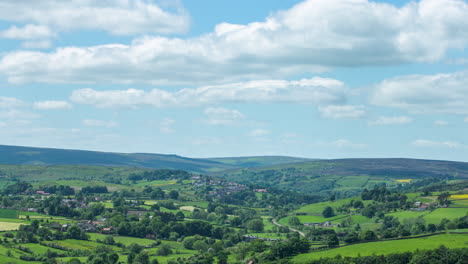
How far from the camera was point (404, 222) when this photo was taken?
199750mm

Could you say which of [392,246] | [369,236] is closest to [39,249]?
[369,236]

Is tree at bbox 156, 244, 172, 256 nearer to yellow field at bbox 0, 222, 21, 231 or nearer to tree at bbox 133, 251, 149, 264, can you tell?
tree at bbox 133, 251, 149, 264

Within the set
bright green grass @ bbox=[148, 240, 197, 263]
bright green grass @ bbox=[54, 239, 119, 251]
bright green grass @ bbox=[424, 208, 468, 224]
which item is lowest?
bright green grass @ bbox=[148, 240, 197, 263]

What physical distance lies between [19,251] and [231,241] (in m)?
68.1

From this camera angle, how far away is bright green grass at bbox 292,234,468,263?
13014 cm

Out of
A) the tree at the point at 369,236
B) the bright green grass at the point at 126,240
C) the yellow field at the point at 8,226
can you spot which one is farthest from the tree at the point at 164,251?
the tree at the point at 369,236

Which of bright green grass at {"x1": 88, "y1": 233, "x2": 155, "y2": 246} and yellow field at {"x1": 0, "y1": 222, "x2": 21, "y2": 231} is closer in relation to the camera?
yellow field at {"x1": 0, "y1": 222, "x2": 21, "y2": 231}

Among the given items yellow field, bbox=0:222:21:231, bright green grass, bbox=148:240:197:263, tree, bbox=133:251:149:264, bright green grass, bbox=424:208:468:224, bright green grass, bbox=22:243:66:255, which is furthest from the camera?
bright green grass, bbox=424:208:468:224

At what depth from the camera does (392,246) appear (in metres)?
136

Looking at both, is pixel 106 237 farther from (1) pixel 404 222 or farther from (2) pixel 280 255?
(1) pixel 404 222

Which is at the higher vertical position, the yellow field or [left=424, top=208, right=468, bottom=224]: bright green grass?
[left=424, top=208, right=468, bottom=224]: bright green grass

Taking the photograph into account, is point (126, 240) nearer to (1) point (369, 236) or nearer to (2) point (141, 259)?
(2) point (141, 259)

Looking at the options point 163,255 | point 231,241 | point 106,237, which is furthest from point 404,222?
point 106,237

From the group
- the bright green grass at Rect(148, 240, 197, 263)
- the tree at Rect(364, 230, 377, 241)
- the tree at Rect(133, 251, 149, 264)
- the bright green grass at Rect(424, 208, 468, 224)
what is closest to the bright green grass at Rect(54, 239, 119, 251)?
the bright green grass at Rect(148, 240, 197, 263)
